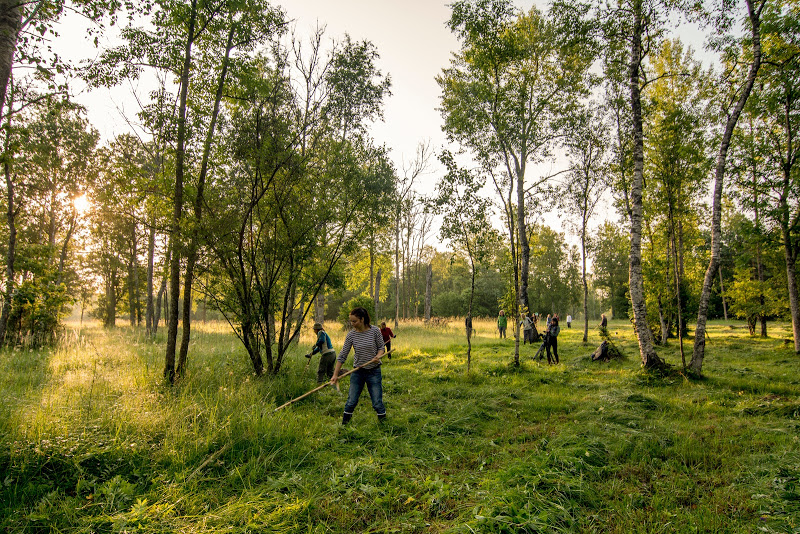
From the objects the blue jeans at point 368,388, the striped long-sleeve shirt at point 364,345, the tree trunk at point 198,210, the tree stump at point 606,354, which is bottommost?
the tree stump at point 606,354

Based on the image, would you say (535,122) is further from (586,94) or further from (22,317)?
(22,317)

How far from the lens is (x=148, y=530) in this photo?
3010mm

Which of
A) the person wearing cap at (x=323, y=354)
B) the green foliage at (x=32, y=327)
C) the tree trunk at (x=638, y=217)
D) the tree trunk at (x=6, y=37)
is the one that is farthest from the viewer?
the green foliage at (x=32, y=327)

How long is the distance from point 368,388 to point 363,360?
1.72ft

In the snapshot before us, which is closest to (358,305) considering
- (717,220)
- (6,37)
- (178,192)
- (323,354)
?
(323,354)

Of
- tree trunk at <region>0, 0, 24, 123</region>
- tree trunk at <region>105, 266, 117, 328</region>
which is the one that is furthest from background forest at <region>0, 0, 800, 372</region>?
tree trunk at <region>105, 266, 117, 328</region>

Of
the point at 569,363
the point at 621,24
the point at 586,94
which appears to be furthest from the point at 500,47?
the point at 569,363

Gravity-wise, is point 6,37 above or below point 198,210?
above

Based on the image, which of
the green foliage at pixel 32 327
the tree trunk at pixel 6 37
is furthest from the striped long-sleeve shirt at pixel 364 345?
the green foliage at pixel 32 327

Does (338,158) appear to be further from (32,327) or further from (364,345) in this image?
(32,327)

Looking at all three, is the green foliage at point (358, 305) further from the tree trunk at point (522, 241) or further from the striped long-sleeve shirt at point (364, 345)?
the striped long-sleeve shirt at point (364, 345)

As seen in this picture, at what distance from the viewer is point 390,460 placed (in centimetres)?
464

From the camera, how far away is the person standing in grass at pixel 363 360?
604cm

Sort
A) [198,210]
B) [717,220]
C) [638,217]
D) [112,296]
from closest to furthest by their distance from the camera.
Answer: [198,210] → [717,220] → [638,217] → [112,296]
